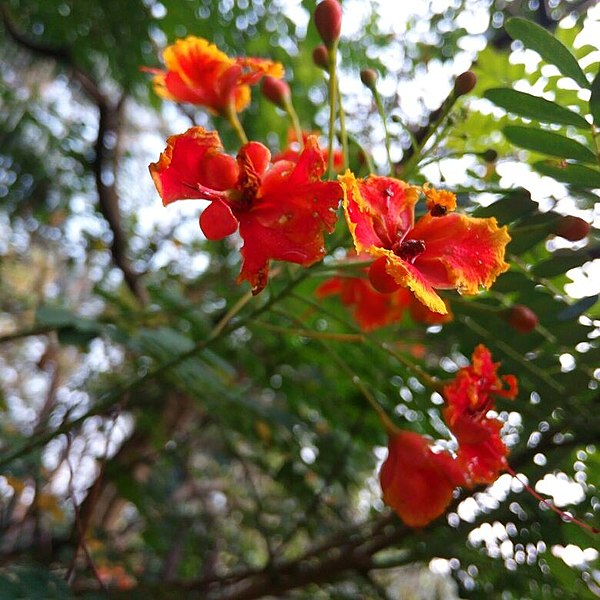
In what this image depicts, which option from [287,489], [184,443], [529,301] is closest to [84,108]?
[184,443]

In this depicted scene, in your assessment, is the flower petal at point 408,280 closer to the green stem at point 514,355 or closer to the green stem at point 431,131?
the green stem at point 431,131

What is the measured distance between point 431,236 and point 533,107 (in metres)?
0.19

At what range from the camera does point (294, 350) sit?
147 cm

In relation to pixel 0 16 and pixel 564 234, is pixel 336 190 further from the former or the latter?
pixel 0 16

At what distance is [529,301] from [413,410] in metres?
0.32

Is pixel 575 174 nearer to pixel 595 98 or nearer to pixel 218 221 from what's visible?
pixel 595 98

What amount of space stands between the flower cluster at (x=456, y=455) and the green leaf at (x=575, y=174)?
0.73 ft

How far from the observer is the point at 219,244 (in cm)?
206

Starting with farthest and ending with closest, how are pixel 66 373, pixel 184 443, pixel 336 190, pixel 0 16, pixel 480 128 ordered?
pixel 66 373, pixel 0 16, pixel 184 443, pixel 480 128, pixel 336 190

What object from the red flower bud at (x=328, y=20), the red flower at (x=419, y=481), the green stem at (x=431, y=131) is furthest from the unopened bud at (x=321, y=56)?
the red flower at (x=419, y=481)

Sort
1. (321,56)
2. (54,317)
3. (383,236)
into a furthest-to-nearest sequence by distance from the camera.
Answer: (54,317) → (321,56) → (383,236)

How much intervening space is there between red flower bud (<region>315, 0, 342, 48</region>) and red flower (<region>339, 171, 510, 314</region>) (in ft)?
0.90

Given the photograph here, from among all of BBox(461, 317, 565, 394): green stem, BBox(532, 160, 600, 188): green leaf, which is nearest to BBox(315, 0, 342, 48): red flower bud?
BBox(532, 160, 600, 188): green leaf

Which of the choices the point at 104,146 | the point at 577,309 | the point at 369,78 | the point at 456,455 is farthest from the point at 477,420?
the point at 104,146
